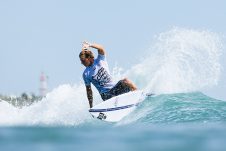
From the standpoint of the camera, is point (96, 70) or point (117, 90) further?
point (117, 90)

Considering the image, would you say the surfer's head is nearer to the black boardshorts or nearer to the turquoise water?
the black boardshorts

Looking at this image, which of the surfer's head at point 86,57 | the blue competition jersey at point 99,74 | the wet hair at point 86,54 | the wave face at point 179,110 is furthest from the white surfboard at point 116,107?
the wet hair at point 86,54

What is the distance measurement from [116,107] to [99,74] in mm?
1192

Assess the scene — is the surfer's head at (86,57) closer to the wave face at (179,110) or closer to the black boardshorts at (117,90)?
the black boardshorts at (117,90)

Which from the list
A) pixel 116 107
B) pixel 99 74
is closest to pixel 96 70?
pixel 99 74

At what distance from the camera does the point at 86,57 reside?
14344 mm

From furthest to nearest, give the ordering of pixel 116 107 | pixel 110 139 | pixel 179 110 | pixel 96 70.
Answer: pixel 179 110 < pixel 116 107 < pixel 96 70 < pixel 110 139

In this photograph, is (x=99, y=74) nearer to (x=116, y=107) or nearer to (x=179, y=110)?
(x=116, y=107)

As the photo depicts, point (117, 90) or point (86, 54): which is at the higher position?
point (86, 54)

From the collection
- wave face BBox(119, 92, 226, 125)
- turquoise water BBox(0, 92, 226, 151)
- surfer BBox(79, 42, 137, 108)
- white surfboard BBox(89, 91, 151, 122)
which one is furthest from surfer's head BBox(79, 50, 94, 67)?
turquoise water BBox(0, 92, 226, 151)

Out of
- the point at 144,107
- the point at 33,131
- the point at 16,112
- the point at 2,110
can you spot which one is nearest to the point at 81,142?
the point at 33,131

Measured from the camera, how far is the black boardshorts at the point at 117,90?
48.5ft

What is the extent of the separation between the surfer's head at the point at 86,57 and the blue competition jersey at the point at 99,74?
0.38 ft

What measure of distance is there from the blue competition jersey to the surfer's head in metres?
0.11
